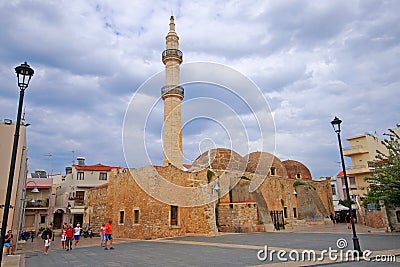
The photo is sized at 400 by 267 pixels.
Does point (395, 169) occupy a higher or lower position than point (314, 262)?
higher

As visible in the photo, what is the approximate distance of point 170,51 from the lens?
25.1 m

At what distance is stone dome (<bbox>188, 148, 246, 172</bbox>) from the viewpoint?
23531 millimetres

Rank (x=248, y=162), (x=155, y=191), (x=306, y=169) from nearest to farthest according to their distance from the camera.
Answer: (x=155, y=191), (x=248, y=162), (x=306, y=169)

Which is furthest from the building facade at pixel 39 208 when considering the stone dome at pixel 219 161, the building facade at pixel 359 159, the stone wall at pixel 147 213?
the building facade at pixel 359 159

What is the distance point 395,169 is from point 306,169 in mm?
22516

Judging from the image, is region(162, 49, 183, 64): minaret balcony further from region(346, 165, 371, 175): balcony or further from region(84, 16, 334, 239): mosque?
region(346, 165, 371, 175): balcony

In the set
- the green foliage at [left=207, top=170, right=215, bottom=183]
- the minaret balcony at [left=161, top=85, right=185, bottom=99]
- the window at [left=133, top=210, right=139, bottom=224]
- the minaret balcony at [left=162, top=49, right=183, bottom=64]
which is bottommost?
the window at [left=133, top=210, right=139, bottom=224]

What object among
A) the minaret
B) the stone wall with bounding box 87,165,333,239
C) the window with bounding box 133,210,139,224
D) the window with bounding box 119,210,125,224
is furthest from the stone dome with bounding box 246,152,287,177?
the window with bounding box 119,210,125,224

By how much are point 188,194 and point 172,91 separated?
29.0ft

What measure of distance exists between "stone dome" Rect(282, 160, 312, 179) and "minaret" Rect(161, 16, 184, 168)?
1630cm

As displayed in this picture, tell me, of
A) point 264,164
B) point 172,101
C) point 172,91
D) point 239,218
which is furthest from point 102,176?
point 239,218

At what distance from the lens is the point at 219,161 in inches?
939

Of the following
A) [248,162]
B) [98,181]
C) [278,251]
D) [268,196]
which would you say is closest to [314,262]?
[278,251]

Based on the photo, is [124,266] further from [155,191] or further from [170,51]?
[170,51]
